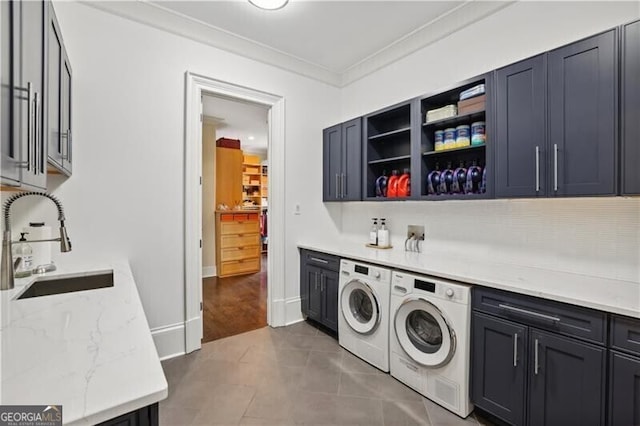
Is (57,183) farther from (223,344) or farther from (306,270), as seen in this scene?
(306,270)

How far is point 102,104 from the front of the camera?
2.32 m

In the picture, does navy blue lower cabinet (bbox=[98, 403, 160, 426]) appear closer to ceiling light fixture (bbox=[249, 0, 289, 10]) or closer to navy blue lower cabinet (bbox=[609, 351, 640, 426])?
navy blue lower cabinet (bbox=[609, 351, 640, 426])

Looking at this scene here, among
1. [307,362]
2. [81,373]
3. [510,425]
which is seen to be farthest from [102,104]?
[510,425]

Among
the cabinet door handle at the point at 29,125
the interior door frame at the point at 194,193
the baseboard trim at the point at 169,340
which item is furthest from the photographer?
the interior door frame at the point at 194,193

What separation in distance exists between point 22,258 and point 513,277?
2.98 meters

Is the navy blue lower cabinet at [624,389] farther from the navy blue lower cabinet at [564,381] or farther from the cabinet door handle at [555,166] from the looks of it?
Result: the cabinet door handle at [555,166]

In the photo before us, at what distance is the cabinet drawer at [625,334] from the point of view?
129 centimetres

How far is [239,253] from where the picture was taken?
5559 mm

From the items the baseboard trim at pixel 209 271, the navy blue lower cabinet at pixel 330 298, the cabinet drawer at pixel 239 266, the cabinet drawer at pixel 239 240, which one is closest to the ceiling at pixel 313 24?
the navy blue lower cabinet at pixel 330 298

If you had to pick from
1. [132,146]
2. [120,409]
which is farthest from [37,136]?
[132,146]

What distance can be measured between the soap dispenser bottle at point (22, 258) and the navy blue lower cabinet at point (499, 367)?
106 inches

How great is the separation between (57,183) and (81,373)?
198cm

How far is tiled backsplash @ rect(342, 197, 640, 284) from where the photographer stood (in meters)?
1.77

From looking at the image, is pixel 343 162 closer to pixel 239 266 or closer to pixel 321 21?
pixel 321 21
